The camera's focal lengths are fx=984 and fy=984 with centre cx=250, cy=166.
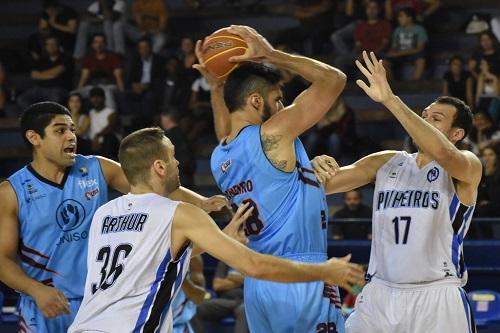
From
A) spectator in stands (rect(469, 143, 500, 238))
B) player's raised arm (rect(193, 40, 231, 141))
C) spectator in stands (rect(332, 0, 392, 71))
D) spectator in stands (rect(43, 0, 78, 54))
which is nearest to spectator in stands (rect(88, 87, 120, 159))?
spectator in stands (rect(43, 0, 78, 54))

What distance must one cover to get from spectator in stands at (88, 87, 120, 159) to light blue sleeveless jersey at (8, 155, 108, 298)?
7.39 m

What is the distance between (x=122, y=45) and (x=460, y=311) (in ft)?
36.5

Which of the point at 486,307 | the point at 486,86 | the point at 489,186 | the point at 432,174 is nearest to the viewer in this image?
the point at 432,174

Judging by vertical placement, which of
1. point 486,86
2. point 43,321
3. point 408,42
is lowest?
point 43,321

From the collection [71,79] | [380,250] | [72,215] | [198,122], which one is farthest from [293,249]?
[71,79]

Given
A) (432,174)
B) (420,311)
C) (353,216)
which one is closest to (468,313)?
(420,311)

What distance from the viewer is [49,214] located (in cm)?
627

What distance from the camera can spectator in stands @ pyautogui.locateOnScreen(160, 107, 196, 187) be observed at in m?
13.1

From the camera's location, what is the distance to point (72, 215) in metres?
6.33

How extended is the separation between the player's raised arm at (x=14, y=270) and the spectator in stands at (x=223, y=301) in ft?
12.3

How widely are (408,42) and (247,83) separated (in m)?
8.71

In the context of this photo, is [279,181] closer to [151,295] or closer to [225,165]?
[225,165]

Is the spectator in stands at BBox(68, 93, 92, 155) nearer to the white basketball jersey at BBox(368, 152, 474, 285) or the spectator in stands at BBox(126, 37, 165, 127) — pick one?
the spectator in stands at BBox(126, 37, 165, 127)

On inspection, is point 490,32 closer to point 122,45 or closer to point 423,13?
point 423,13
